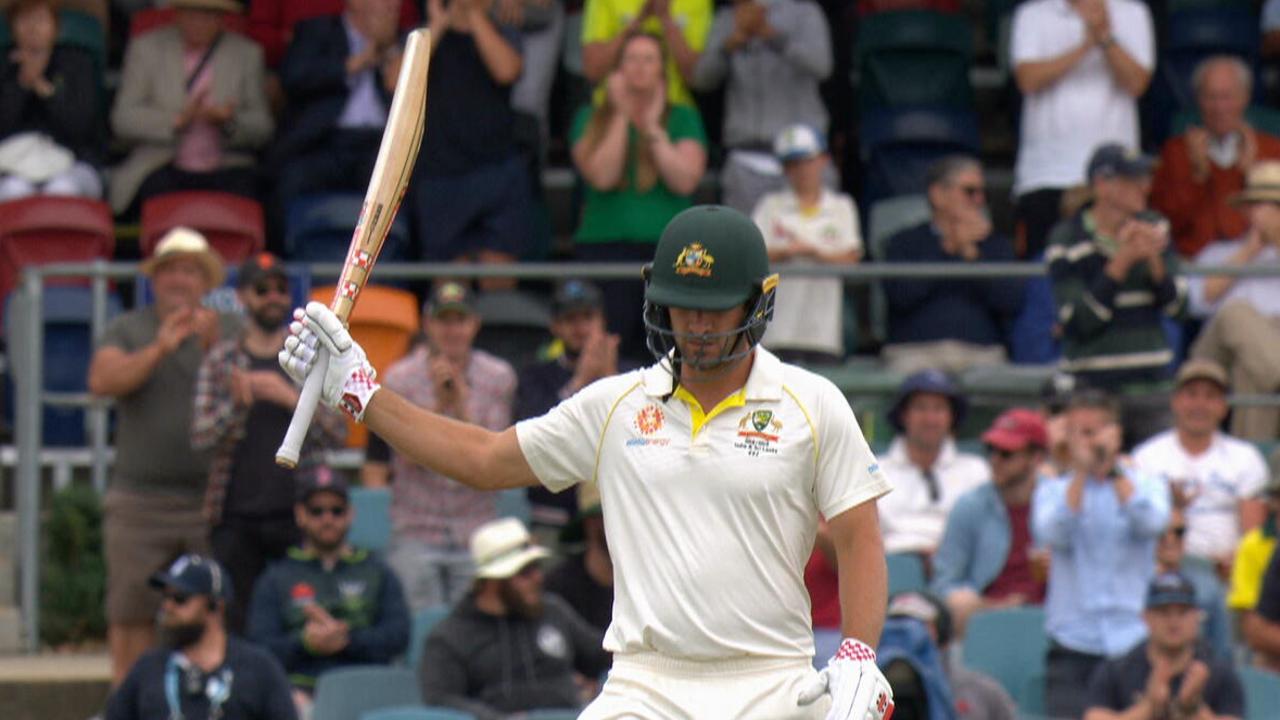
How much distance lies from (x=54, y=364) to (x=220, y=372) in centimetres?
201

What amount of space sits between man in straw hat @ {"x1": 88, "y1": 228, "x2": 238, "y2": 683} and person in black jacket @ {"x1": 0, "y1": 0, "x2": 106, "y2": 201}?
219 centimetres

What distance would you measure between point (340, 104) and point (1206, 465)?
4.85m

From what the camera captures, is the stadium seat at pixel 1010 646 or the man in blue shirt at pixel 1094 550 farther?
the stadium seat at pixel 1010 646

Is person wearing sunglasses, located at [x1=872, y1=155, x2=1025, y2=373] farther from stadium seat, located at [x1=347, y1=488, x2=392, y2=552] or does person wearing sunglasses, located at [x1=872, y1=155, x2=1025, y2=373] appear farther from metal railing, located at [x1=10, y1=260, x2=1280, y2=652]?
stadium seat, located at [x1=347, y1=488, x2=392, y2=552]

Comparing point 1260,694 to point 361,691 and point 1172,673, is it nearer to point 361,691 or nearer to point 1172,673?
point 1172,673

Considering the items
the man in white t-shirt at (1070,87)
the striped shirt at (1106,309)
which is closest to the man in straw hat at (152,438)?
the striped shirt at (1106,309)

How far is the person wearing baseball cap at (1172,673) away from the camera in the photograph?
9805mm

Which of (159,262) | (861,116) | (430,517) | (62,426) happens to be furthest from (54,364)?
(861,116)

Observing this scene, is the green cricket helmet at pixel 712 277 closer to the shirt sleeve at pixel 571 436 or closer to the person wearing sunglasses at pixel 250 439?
the shirt sleeve at pixel 571 436

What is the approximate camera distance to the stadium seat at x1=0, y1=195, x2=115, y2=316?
43.0 ft

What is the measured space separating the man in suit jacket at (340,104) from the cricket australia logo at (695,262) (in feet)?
24.7

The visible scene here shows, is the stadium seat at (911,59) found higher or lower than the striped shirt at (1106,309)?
higher

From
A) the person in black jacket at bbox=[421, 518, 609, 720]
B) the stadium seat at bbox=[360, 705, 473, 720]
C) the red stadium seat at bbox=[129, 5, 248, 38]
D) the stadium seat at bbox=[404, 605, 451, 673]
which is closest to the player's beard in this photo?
the person in black jacket at bbox=[421, 518, 609, 720]

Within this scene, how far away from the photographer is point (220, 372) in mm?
11055
